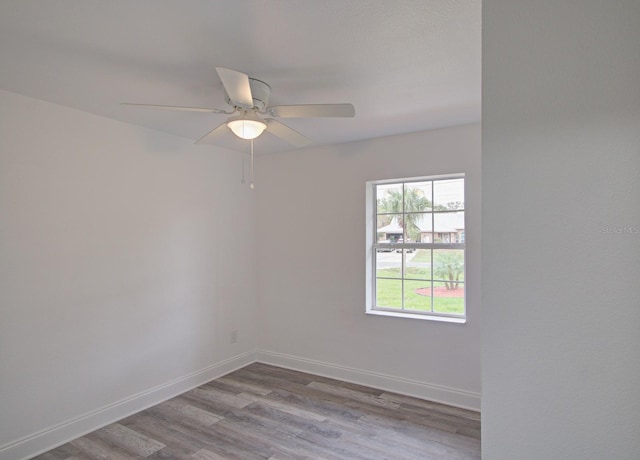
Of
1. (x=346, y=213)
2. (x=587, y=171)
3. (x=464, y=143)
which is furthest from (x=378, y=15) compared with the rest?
(x=346, y=213)

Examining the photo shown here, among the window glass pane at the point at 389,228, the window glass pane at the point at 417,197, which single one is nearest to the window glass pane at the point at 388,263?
the window glass pane at the point at 389,228

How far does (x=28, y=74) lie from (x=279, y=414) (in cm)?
291

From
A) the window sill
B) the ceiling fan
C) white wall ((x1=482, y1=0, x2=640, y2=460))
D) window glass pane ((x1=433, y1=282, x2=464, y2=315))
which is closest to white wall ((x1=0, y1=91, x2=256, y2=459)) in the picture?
the ceiling fan

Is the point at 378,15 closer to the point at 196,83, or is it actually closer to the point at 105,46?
the point at 196,83

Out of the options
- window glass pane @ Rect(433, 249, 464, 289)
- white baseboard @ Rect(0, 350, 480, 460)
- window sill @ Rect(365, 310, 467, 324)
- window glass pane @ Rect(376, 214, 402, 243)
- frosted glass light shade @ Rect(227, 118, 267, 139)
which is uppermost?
frosted glass light shade @ Rect(227, 118, 267, 139)

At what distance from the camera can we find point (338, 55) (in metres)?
1.97

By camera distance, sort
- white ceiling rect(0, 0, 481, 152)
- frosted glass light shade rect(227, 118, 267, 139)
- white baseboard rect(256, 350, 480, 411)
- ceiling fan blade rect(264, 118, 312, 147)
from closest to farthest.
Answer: white ceiling rect(0, 0, 481, 152) < frosted glass light shade rect(227, 118, 267, 139) < ceiling fan blade rect(264, 118, 312, 147) < white baseboard rect(256, 350, 480, 411)

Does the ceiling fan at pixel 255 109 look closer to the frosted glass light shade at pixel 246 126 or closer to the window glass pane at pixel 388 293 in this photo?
the frosted glass light shade at pixel 246 126

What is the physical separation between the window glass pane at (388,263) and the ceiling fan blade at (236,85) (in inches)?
85.2

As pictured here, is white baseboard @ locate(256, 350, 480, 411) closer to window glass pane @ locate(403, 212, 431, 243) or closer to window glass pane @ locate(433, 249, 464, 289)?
window glass pane @ locate(433, 249, 464, 289)

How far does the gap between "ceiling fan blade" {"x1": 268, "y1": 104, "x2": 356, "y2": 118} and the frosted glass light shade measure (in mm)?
109

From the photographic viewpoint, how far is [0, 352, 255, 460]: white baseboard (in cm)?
246

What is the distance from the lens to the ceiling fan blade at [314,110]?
204 cm

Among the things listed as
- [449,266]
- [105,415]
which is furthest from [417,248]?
[105,415]
